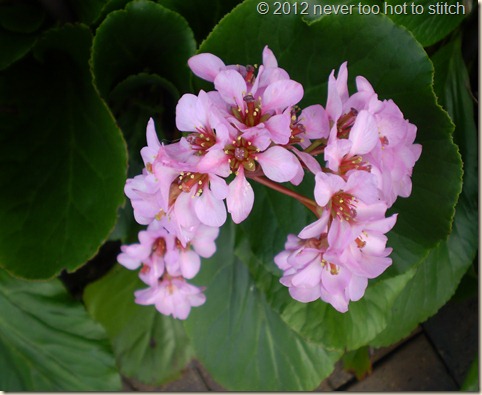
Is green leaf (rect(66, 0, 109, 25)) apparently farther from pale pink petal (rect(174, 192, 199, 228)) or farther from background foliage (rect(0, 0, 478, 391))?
pale pink petal (rect(174, 192, 199, 228))

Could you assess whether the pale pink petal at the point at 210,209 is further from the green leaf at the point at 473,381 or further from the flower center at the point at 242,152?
the green leaf at the point at 473,381

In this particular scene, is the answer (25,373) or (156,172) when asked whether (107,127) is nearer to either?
(156,172)

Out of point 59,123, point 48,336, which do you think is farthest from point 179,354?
point 59,123

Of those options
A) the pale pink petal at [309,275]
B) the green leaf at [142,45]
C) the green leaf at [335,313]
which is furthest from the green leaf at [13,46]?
the pale pink petal at [309,275]

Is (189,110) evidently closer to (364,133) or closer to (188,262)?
(364,133)

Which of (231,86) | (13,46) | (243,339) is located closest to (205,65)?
(231,86)

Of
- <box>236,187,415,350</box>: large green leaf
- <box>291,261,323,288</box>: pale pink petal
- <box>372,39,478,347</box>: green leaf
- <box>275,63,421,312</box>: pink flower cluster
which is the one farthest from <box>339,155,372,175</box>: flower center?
<box>372,39,478,347</box>: green leaf
